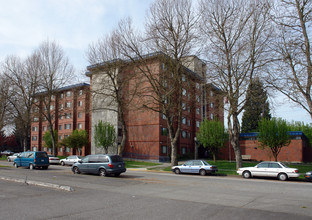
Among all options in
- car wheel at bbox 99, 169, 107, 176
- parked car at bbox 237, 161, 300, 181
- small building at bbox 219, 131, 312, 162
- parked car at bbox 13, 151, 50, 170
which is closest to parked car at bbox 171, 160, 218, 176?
parked car at bbox 237, 161, 300, 181

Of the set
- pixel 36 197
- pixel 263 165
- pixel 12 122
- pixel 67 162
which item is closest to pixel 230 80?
pixel 263 165

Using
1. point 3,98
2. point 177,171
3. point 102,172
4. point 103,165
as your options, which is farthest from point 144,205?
point 3,98

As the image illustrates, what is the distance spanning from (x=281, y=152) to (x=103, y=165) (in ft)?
110

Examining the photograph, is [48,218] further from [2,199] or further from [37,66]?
[37,66]

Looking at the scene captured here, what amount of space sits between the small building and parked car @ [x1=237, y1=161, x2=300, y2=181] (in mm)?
19720

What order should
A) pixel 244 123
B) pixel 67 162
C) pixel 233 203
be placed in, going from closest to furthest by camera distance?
pixel 233 203
pixel 67 162
pixel 244 123

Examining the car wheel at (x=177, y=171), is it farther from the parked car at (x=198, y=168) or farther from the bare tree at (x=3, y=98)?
the bare tree at (x=3, y=98)

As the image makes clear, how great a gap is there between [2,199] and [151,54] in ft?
71.4

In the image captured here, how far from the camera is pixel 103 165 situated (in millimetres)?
20453

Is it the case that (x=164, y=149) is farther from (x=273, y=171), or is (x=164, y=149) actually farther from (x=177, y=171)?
(x=273, y=171)

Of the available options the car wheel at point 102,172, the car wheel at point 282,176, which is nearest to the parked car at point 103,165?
the car wheel at point 102,172

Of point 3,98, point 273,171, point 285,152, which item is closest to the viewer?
point 273,171

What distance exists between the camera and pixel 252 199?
11.4m

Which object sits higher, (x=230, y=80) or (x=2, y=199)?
(x=230, y=80)
